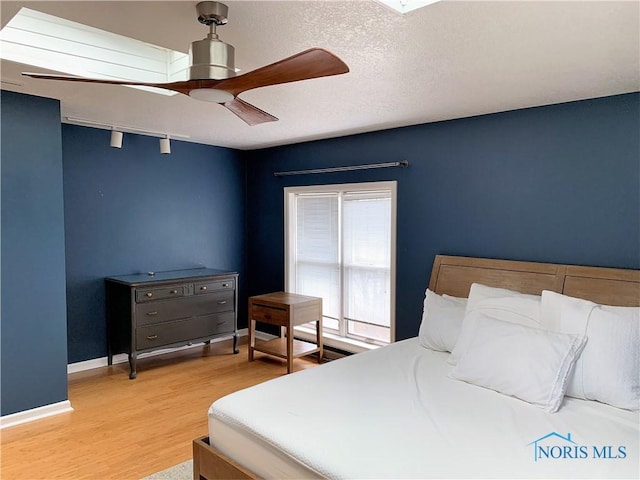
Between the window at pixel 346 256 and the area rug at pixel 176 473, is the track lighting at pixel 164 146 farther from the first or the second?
the area rug at pixel 176 473

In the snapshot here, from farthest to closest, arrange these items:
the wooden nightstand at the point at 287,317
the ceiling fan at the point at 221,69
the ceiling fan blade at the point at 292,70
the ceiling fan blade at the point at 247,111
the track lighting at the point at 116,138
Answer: the wooden nightstand at the point at 287,317 → the track lighting at the point at 116,138 → the ceiling fan blade at the point at 247,111 → the ceiling fan at the point at 221,69 → the ceiling fan blade at the point at 292,70

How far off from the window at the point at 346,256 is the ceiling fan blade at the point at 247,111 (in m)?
2.06

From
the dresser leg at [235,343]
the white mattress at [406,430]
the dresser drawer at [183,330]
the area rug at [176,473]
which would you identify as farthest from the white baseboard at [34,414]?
the white mattress at [406,430]

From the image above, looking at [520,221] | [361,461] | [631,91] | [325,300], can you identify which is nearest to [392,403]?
[361,461]

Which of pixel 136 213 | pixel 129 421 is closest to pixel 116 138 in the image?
pixel 136 213

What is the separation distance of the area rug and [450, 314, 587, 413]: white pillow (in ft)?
5.42

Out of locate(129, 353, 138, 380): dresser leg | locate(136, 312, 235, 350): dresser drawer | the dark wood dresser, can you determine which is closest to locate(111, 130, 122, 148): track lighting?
the dark wood dresser

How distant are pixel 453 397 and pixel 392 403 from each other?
34 cm

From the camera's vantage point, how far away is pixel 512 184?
132 inches

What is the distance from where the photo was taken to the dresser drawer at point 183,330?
4.15 metres

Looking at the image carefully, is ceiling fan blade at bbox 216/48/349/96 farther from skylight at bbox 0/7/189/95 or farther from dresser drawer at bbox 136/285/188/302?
dresser drawer at bbox 136/285/188/302

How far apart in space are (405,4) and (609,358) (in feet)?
6.41

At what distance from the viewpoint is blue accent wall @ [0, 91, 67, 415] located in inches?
121

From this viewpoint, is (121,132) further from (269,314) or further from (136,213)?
(269,314)
